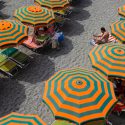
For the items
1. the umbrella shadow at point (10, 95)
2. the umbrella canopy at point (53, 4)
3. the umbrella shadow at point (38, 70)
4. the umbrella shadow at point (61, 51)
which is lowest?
the umbrella shadow at point (10, 95)

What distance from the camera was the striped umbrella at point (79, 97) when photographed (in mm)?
8234

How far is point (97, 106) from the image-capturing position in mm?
8422

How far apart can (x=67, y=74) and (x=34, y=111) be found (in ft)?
8.50

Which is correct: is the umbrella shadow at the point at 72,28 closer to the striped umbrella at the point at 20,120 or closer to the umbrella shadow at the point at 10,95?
the umbrella shadow at the point at 10,95

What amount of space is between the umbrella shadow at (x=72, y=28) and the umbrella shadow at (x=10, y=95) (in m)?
6.12

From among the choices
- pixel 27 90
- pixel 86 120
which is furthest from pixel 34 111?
pixel 86 120

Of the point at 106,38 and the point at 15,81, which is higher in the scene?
the point at 106,38

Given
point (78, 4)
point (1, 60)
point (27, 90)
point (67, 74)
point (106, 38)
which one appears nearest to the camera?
point (67, 74)

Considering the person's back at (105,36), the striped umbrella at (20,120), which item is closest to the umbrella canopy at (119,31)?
the person's back at (105,36)

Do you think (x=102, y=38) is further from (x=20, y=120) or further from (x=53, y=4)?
(x=20, y=120)

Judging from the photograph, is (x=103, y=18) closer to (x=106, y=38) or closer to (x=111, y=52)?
(x=106, y=38)

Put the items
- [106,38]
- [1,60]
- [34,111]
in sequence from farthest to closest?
1. [106,38]
2. [1,60]
3. [34,111]

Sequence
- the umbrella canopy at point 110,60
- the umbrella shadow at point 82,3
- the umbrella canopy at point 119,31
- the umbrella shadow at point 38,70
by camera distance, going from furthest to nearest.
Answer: the umbrella shadow at point 82,3
the umbrella canopy at point 119,31
the umbrella shadow at point 38,70
the umbrella canopy at point 110,60

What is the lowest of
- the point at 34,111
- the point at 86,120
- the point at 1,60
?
the point at 34,111
